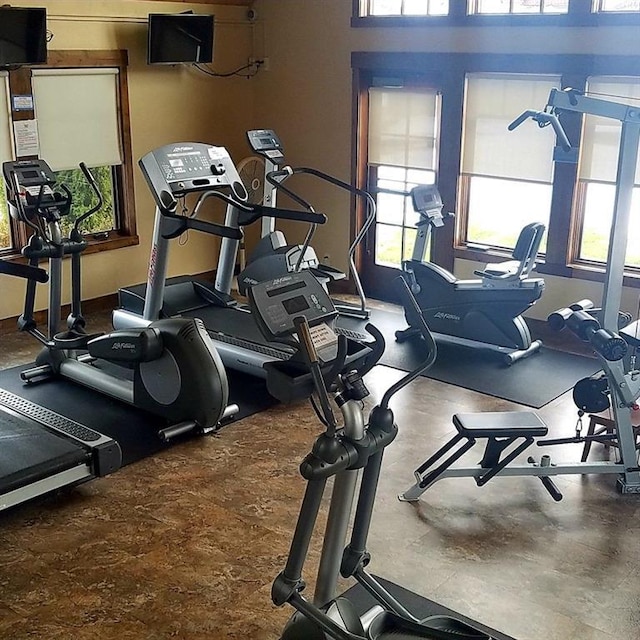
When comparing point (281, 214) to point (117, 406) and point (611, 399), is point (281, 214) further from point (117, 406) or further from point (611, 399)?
point (611, 399)

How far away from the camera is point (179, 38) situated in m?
7.02

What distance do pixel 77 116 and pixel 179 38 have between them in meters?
1.11

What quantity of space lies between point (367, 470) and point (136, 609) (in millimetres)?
1201

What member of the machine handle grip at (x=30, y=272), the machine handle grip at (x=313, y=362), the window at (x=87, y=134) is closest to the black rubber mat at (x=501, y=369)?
the window at (x=87, y=134)

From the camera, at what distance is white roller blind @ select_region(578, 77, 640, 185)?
584cm

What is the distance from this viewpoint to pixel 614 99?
233 inches

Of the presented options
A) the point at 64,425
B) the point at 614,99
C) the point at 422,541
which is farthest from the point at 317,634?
the point at 614,99

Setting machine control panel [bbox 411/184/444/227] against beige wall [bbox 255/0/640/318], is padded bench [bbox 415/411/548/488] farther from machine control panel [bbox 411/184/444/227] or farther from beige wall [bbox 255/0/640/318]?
beige wall [bbox 255/0/640/318]

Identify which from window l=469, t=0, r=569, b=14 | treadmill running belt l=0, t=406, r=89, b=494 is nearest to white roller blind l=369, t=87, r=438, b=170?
window l=469, t=0, r=569, b=14

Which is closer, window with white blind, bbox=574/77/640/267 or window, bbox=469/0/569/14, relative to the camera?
window with white blind, bbox=574/77/640/267

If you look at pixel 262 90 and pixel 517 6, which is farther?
pixel 262 90

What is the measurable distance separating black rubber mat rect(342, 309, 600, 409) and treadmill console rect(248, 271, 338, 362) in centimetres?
299

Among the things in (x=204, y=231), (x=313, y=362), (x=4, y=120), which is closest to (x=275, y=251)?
(x=204, y=231)

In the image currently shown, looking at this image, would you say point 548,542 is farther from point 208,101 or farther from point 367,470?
point 208,101
